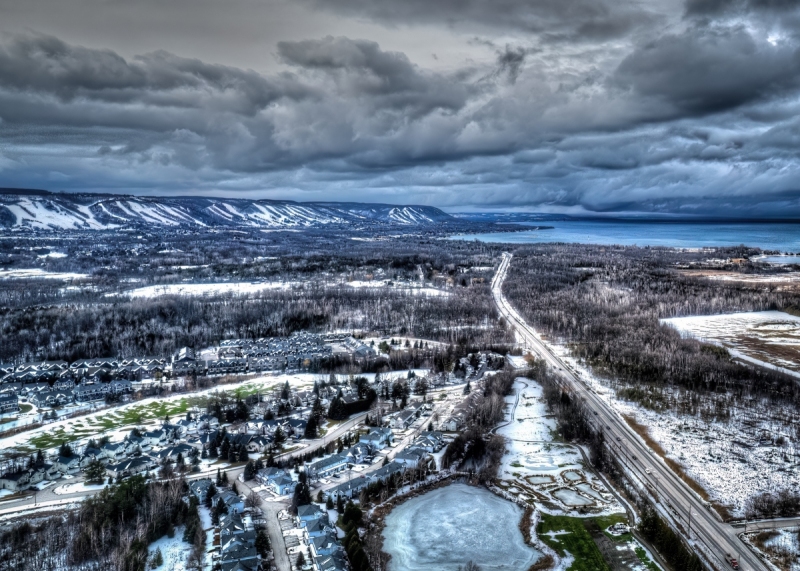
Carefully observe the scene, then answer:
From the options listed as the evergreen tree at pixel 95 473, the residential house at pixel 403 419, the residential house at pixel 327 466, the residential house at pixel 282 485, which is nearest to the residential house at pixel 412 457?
the residential house at pixel 327 466

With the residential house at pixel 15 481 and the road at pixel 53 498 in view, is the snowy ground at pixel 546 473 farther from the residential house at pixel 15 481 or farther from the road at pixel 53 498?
the residential house at pixel 15 481

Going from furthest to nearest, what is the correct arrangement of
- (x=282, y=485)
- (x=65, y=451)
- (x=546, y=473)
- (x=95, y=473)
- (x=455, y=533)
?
(x=65, y=451)
(x=546, y=473)
(x=95, y=473)
(x=282, y=485)
(x=455, y=533)

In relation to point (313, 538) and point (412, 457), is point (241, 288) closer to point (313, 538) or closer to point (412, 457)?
point (412, 457)

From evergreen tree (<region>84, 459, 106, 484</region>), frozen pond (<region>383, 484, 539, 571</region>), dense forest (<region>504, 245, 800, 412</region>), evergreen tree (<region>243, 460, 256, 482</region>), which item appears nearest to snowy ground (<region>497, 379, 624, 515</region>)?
frozen pond (<region>383, 484, 539, 571</region>)

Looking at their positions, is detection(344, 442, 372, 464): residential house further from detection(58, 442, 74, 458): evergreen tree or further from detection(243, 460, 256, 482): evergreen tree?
detection(58, 442, 74, 458): evergreen tree

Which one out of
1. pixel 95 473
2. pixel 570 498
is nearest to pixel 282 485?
pixel 95 473

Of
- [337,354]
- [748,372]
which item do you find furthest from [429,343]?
[748,372]
